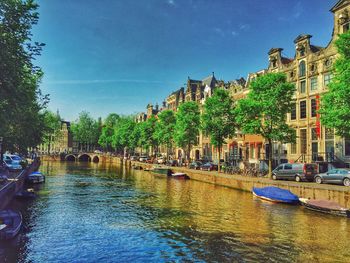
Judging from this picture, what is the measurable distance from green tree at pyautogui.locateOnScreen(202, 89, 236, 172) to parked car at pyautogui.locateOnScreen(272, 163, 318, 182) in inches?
555

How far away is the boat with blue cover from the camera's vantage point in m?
31.0

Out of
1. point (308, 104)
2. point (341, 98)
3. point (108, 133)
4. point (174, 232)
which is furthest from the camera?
point (108, 133)

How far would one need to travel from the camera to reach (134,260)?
16.2m

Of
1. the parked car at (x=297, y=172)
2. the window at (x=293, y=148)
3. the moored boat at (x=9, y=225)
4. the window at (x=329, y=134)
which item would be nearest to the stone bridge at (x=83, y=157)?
the window at (x=293, y=148)

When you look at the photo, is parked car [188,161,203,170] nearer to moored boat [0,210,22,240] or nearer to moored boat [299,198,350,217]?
moored boat [299,198,350,217]

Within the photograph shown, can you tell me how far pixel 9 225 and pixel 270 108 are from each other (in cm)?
3268

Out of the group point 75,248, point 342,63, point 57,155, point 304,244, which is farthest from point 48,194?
point 57,155

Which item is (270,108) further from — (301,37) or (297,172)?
(301,37)

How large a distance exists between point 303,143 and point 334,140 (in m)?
A: 5.93

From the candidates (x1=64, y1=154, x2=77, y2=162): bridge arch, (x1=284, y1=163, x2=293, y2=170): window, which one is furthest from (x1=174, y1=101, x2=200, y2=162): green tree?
(x1=64, y1=154, x2=77, y2=162): bridge arch

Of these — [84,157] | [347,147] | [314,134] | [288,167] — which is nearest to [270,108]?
[288,167]

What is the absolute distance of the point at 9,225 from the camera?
62.2ft

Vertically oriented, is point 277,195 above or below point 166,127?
below

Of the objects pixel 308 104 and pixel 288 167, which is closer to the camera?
pixel 288 167
